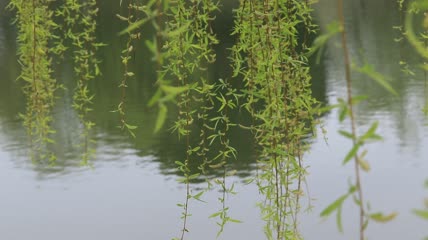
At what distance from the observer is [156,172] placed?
6.52 m

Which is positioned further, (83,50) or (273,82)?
(83,50)

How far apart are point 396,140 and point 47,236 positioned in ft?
11.7

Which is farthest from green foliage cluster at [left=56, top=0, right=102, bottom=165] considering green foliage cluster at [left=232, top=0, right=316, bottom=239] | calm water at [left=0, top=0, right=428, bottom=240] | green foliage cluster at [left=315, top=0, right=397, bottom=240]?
calm water at [left=0, top=0, right=428, bottom=240]

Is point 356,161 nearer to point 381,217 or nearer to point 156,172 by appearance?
point 381,217

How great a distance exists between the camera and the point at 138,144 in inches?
289

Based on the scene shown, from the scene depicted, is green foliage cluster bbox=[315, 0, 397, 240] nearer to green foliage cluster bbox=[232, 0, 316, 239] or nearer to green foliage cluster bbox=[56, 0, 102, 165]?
green foliage cluster bbox=[232, 0, 316, 239]

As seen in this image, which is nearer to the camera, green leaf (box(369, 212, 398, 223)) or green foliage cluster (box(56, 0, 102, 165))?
green leaf (box(369, 212, 398, 223))

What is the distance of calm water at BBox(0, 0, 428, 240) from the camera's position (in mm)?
5273

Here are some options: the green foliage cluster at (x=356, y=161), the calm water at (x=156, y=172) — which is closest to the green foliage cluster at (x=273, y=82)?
the green foliage cluster at (x=356, y=161)

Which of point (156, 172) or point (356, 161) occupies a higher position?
point (356, 161)

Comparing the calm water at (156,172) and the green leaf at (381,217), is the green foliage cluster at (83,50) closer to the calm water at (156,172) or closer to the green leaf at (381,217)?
the green leaf at (381,217)

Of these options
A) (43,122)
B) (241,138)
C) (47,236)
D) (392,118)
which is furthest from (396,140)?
(43,122)

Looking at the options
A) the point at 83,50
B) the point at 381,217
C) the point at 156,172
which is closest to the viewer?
the point at 381,217

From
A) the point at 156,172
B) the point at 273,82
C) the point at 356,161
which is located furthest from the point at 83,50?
the point at 156,172
